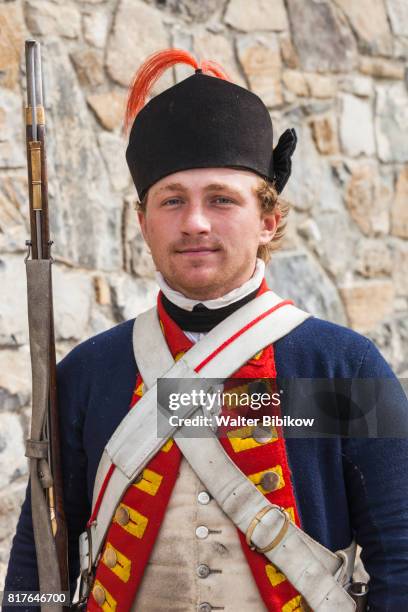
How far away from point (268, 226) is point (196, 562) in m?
0.72

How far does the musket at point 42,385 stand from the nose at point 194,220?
0.35m

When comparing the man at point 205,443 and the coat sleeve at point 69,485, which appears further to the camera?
the coat sleeve at point 69,485

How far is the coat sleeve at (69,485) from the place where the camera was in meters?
2.05

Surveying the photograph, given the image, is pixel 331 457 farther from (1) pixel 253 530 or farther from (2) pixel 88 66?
(2) pixel 88 66

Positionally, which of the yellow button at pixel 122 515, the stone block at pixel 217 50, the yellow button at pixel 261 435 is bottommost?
the yellow button at pixel 122 515

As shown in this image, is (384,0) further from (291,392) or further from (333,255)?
(291,392)

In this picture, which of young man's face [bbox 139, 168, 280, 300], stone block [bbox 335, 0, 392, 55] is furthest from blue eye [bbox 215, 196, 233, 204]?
stone block [bbox 335, 0, 392, 55]

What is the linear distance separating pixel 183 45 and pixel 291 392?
2.19 meters

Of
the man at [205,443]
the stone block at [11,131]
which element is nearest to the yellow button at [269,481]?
the man at [205,443]

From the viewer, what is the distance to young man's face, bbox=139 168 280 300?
1898 millimetres

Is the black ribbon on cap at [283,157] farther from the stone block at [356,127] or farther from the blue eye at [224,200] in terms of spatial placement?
the stone block at [356,127]

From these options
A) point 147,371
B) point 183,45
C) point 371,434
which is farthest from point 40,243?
A: point 183,45

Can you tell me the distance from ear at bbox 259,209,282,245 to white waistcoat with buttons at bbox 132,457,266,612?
1.71ft

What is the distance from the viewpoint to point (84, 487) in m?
2.09
